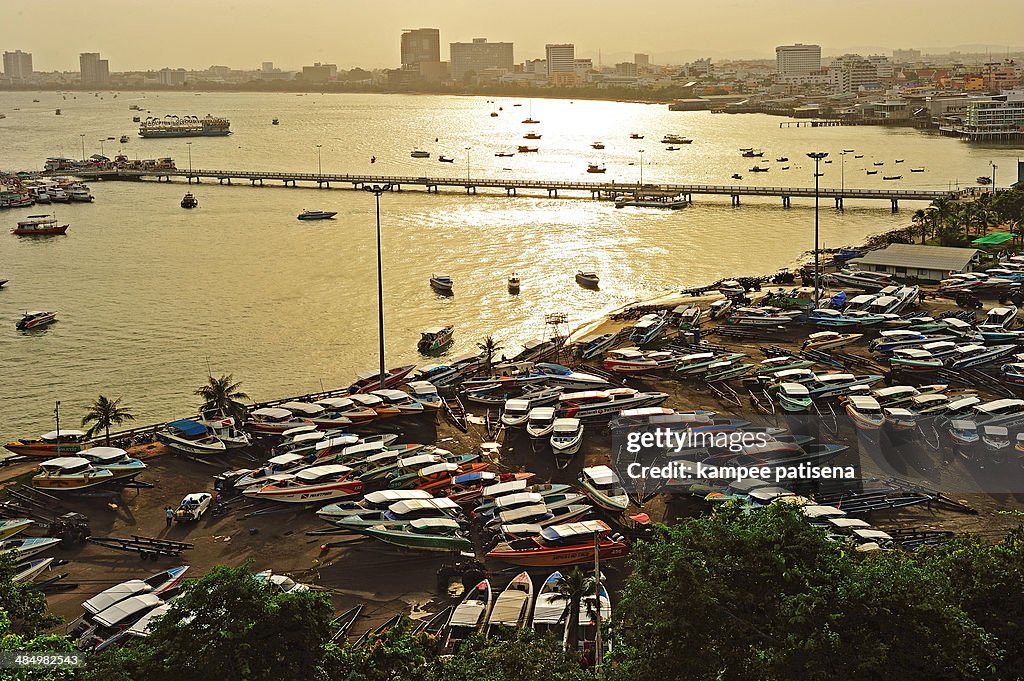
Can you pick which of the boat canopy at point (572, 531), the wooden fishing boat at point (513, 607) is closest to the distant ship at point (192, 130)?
the boat canopy at point (572, 531)

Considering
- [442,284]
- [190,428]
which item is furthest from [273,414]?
[442,284]

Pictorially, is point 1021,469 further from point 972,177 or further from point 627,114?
point 627,114

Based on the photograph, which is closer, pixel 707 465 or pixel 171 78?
pixel 707 465

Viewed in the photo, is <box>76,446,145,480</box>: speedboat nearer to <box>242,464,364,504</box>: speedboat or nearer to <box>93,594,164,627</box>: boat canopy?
<box>242,464,364,504</box>: speedboat

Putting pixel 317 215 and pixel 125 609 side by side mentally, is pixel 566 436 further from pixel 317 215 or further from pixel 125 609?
pixel 317 215

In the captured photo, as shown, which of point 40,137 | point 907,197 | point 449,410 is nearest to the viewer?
point 449,410

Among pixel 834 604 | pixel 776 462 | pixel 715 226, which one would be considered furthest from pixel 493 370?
pixel 715 226
